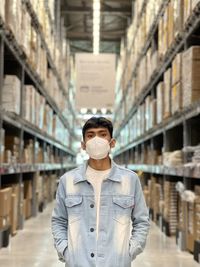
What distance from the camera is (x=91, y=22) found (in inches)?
734

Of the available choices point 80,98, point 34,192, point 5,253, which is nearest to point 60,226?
point 5,253

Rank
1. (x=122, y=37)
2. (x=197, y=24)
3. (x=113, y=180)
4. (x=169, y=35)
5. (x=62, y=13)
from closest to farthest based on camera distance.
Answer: (x=113, y=180) < (x=197, y=24) < (x=169, y=35) < (x=62, y=13) < (x=122, y=37)

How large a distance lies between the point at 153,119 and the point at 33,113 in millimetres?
2027

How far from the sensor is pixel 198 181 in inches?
229

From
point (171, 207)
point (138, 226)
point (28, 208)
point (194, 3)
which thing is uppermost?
point (194, 3)

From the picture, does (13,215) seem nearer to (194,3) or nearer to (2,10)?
(2,10)

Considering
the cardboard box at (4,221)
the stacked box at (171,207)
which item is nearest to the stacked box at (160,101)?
the stacked box at (171,207)

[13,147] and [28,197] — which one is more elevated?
[13,147]

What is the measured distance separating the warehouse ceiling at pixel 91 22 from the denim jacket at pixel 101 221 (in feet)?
47.7

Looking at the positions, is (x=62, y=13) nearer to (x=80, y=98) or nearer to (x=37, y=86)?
(x=80, y=98)

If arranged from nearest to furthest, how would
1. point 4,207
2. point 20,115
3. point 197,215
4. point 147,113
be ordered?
point 197,215 → point 4,207 → point 20,115 → point 147,113

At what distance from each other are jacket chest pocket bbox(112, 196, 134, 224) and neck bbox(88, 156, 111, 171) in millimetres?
155

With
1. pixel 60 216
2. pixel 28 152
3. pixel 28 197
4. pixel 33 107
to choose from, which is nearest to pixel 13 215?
pixel 28 152

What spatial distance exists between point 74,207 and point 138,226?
0.31 m
